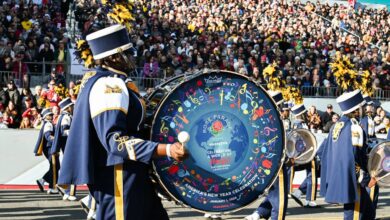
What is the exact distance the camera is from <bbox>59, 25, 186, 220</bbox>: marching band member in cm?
426

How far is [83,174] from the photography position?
4.36 metres

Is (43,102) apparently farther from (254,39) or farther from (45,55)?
(254,39)

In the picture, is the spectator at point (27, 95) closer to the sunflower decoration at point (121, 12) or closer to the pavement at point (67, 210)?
the pavement at point (67, 210)

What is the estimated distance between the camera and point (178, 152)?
161 inches

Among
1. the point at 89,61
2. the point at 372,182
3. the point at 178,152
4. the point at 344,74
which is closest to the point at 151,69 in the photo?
the point at 344,74

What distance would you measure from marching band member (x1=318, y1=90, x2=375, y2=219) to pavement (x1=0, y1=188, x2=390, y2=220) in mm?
2483

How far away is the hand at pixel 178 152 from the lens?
13.4 ft

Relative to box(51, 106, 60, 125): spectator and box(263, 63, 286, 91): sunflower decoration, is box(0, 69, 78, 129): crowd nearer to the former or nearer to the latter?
box(51, 106, 60, 125): spectator

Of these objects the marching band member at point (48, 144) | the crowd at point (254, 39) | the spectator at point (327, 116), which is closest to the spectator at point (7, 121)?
the marching band member at point (48, 144)

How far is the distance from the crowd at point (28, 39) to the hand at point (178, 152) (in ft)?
39.6

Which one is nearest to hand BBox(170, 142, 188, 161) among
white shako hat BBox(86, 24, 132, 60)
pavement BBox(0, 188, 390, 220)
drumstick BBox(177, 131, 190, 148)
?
drumstick BBox(177, 131, 190, 148)

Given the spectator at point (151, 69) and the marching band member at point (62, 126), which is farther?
the spectator at point (151, 69)

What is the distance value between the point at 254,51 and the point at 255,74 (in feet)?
7.15

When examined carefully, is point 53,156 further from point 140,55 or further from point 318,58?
point 318,58
